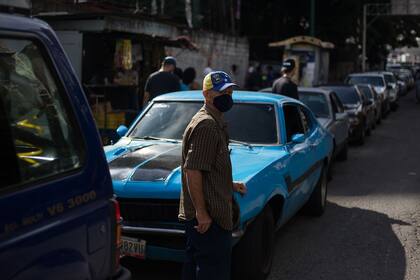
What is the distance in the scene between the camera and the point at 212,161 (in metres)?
3.50

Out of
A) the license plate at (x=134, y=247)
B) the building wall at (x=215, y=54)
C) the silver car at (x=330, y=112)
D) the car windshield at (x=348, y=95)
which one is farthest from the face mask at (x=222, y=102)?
the building wall at (x=215, y=54)

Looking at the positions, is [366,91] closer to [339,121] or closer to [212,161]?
[339,121]

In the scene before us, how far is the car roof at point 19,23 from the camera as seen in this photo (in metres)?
2.47

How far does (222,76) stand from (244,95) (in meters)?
2.75

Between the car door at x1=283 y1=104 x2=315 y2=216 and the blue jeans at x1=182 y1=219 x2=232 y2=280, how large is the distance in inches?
75.4

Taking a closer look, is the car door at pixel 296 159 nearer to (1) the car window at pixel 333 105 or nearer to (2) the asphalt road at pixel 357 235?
(2) the asphalt road at pixel 357 235

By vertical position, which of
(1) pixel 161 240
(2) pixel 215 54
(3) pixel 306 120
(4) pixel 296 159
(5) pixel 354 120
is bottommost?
(1) pixel 161 240

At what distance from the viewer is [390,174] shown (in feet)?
33.3

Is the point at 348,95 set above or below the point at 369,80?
below

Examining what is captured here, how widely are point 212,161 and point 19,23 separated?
1408 millimetres

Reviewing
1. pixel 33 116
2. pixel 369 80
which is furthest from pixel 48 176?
pixel 369 80

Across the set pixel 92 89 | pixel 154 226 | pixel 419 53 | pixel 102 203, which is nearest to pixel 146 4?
pixel 92 89

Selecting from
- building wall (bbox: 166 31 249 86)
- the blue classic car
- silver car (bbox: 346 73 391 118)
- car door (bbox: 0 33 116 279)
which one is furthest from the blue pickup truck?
silver car (bbox: 346 73 391 118)

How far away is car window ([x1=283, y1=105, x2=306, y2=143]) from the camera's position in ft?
21.0
